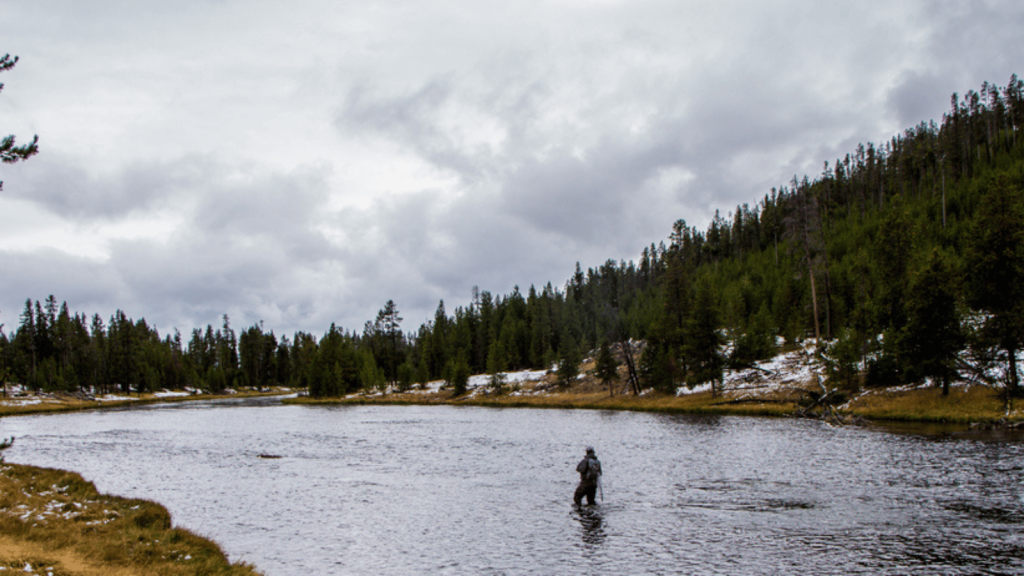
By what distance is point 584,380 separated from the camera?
4412 inches

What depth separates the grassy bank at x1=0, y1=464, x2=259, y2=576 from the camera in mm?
15170

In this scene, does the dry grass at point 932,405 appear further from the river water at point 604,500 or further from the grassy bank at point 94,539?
the grassy bank at point 94,539

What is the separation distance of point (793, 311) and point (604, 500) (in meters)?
78.3

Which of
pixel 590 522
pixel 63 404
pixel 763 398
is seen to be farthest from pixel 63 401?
pixel 590 522

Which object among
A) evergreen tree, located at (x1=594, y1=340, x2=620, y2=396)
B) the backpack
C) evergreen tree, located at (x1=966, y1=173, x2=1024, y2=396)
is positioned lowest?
the backpack

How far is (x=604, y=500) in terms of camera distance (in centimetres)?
2736

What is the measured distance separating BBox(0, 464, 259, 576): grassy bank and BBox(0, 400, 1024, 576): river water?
152cm

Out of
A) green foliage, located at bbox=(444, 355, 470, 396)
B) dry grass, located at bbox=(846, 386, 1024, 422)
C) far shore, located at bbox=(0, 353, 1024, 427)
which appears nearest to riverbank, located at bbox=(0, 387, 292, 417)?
far shore, located at bbox=(0, 353, 1024, 427)

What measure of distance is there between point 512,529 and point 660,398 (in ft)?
218

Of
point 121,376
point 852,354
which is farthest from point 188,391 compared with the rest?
point 852,354

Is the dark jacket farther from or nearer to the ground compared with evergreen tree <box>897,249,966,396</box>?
nearer to the ground

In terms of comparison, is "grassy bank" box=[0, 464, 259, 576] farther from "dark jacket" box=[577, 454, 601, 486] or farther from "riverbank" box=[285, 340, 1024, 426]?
"riverbank" box=[285, 340, 1024, 426]

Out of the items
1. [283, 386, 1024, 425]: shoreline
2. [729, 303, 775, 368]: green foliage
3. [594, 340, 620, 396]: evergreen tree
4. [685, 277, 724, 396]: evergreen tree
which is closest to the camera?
[283, 386, 1024, 425]: shoreline

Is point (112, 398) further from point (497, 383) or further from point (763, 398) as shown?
point (763, 398)
